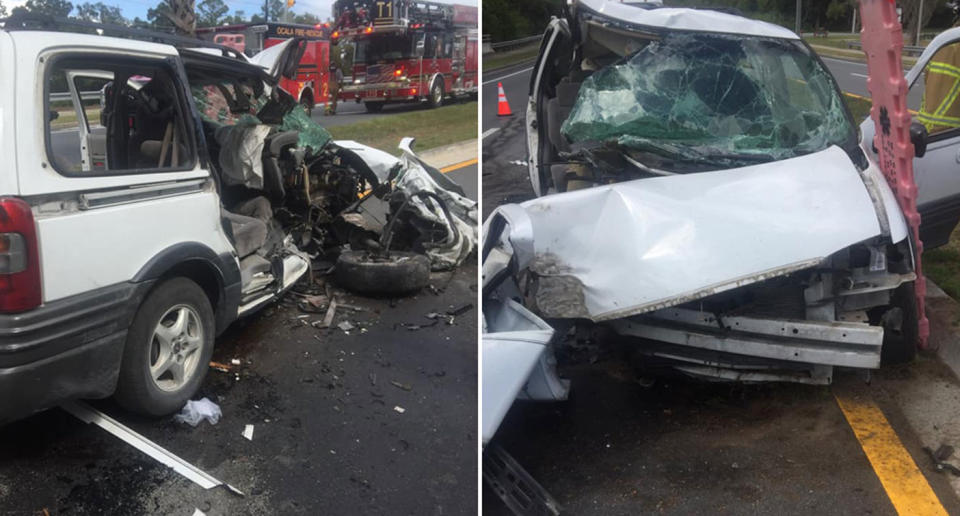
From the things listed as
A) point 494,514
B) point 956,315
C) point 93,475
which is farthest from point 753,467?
point 93,475

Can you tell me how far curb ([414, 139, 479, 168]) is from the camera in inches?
364

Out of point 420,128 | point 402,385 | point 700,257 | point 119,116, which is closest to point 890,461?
point 700,257

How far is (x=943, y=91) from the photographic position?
5316 mm

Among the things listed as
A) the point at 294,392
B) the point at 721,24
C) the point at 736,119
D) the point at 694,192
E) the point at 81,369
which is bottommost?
the point at 294,392

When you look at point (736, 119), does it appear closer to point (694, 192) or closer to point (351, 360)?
point (694, 192)

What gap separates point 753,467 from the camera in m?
3.12

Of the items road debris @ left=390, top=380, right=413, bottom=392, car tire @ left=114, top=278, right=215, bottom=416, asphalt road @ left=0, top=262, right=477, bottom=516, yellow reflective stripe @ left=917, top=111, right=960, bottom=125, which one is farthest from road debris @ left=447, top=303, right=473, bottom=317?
yellow reflective stripe @ left=917, top=111, right=960, bottom=125

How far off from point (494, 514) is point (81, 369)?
1.60 meters

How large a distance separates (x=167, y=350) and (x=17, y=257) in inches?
34.8

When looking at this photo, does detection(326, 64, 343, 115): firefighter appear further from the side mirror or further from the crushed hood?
the crushed hood

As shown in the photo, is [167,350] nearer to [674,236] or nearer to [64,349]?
[64,349]

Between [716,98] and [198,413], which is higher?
[716,98]

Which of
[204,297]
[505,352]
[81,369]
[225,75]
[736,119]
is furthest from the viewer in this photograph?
[225,75]

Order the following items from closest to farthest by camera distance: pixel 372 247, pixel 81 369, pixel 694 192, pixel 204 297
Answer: pixel 81 369, pixel 694 192, pixel 204 297, pixel 372 247
